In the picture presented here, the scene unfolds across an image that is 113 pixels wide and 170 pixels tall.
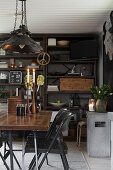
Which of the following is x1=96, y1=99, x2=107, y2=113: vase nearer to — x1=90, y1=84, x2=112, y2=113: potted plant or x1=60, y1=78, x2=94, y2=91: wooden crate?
x1=90, y1=84, x2=112, y2=113: potted plant

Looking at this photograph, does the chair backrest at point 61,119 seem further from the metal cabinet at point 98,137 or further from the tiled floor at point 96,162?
the metal cabinet at point 98,137

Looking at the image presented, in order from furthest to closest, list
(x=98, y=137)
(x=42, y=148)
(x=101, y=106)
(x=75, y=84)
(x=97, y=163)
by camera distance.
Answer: (x=75, y=84), (x=101, y=106), (x=98, y=137), (x=97, y=163), (x=42, y=148)

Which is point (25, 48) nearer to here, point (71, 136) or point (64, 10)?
point (64, 10)

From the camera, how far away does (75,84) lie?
746 centimetres

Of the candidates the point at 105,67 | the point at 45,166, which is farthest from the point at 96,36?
the point at 45,166

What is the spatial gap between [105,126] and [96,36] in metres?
2.86

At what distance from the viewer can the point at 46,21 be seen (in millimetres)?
6301

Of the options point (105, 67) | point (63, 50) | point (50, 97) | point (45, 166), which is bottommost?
point (45, 166)

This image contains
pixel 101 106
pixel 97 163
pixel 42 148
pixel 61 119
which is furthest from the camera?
pixel 101 106

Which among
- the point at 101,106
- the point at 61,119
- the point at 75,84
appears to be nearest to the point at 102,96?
the point at 101,106

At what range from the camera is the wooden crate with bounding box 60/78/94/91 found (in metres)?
7.44

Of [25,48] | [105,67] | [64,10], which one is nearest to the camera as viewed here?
[25,48]

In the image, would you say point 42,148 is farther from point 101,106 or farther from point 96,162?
point 101,106

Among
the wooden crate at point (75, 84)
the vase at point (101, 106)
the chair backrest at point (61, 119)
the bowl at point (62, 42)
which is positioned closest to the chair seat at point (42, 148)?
the chair backrest at point (61, 119)
